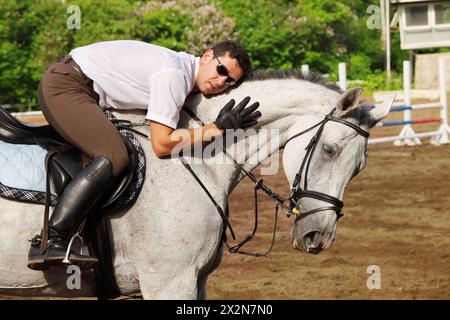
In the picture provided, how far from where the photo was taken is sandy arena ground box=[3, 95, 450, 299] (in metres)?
6.90

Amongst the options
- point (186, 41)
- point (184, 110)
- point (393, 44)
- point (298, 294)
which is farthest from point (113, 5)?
point (184, 110)

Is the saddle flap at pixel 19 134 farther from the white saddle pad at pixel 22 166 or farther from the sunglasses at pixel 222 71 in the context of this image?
the sunglasses at pixel 222 71

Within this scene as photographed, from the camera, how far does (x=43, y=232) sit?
3730mm

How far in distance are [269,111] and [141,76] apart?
2.31ft

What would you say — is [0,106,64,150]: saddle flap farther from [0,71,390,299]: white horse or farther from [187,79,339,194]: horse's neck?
[187,79,339,194]: horse's neck

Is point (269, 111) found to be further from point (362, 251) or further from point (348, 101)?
point (362, 251)

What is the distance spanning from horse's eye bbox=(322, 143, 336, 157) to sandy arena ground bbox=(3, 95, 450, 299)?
3114 millimetres

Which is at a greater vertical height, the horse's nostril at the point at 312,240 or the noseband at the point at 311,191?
the noseband at the point at 311,191

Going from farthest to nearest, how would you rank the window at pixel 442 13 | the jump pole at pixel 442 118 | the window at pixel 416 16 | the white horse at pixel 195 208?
the window at pixel 416 16
the window at pixel 442 13
the jump pole at pixel 442 118
the white horse at pixel 195 208

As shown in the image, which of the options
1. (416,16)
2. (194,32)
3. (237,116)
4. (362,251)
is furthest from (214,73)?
(416,16)

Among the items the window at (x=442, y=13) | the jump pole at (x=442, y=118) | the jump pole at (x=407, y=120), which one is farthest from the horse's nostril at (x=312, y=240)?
the window at (x=442, y=13)

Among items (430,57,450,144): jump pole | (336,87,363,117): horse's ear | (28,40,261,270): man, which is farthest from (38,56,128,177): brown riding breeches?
Result: (430,57,450,144): jump pole

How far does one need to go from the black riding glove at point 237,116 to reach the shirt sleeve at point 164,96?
10.1 inches

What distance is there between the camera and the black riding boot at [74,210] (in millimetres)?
3676
